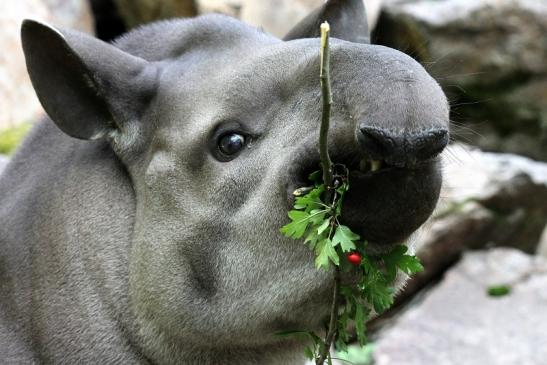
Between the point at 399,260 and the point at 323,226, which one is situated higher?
the point at 323,226

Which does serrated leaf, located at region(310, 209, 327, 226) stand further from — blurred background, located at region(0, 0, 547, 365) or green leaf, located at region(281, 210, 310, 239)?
blurred background, located at region(0, 0, 547, 365)

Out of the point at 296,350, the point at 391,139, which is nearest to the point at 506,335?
the point at 296,350

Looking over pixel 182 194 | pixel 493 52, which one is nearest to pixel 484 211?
pixel 493 52

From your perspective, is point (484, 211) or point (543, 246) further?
point (543, 246)

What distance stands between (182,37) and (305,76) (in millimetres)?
886

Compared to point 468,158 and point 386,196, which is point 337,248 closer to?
point 386,196

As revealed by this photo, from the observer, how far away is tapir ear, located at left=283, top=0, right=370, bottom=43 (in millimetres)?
4293

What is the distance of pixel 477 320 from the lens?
7.14 metres

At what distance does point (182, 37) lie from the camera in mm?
4016

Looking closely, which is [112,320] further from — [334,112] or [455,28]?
[455,28]

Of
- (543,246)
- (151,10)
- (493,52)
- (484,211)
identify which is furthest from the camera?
(493,52)

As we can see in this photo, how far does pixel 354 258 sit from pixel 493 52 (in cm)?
773

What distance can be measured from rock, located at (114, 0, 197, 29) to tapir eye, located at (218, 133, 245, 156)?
5.85 meters

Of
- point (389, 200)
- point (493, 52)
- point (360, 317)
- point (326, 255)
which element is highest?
point (389, 200)
